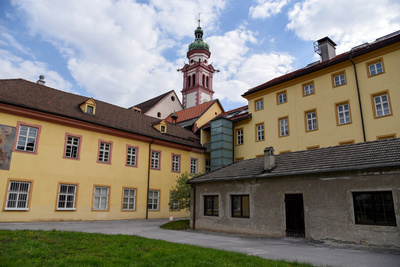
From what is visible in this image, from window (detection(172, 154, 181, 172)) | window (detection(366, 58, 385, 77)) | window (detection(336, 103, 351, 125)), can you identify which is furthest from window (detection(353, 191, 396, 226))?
window (detection(172, 154, 181, 172))

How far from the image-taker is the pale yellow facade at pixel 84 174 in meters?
18.6

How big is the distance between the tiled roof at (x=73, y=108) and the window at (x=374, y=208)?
17882 mm

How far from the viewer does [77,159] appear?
2127 cm

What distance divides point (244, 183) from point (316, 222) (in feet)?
13.7

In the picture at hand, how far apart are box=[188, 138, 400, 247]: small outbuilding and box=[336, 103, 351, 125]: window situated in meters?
8.24

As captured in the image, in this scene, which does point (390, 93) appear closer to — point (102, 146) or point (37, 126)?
point (102, 146)

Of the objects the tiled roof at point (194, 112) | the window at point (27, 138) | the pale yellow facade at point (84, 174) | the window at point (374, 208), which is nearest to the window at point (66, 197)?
the pale yellow facade at point (84, 174)

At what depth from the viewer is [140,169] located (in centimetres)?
2509

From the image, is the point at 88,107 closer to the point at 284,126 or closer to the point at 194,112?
the point at 284,126

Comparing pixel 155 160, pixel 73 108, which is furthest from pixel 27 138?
pixel 155 160

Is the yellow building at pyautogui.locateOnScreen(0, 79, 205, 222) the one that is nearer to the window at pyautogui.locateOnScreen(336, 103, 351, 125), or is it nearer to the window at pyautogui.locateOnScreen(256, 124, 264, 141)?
the window at pyautogui.locateOnScreen(256, 124, 264, 141)

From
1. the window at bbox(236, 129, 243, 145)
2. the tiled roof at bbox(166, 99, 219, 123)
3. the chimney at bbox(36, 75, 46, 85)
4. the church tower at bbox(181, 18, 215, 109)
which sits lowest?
the window at bbox(236, 129, 243, 145)

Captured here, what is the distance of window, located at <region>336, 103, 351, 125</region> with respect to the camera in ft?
72.1

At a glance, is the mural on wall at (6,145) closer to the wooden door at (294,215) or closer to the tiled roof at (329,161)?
the tiled roof at (329,161)
